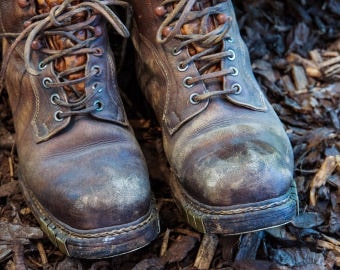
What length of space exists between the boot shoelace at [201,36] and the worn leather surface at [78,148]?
179 mm

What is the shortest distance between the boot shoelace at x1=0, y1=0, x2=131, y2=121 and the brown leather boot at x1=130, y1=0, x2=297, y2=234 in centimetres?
15

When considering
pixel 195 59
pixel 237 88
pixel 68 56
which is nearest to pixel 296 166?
pixel 237 88

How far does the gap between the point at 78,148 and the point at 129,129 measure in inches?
7.2

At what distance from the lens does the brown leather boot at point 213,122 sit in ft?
4.30

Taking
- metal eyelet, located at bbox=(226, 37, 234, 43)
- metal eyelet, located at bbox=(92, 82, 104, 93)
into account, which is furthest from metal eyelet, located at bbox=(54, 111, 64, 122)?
metal eyelet, located at bbox=(226, 37, 234, 43)

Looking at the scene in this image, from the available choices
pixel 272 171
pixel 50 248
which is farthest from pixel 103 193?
pixel 272 171

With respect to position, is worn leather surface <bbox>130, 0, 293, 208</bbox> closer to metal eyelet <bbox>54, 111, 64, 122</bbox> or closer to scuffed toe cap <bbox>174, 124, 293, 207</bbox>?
scuffed toe cap <bbox>174, 124, 293, 207</bbox>

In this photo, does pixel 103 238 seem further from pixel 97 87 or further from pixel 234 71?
pixel 234 71

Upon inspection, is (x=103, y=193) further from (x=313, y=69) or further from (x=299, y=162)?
(x=313, y=69)

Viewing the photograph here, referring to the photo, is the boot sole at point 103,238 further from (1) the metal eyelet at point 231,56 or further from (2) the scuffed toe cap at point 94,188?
(1) the metal eyelet at point 231,56

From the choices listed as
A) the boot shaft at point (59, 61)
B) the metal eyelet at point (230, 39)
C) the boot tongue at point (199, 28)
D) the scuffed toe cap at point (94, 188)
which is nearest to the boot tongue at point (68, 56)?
the boot shaft at point (59, 61)

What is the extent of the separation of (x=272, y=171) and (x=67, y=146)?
0.51 meters

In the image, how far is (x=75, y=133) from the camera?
4.63 ft

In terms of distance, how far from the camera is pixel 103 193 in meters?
1.29
